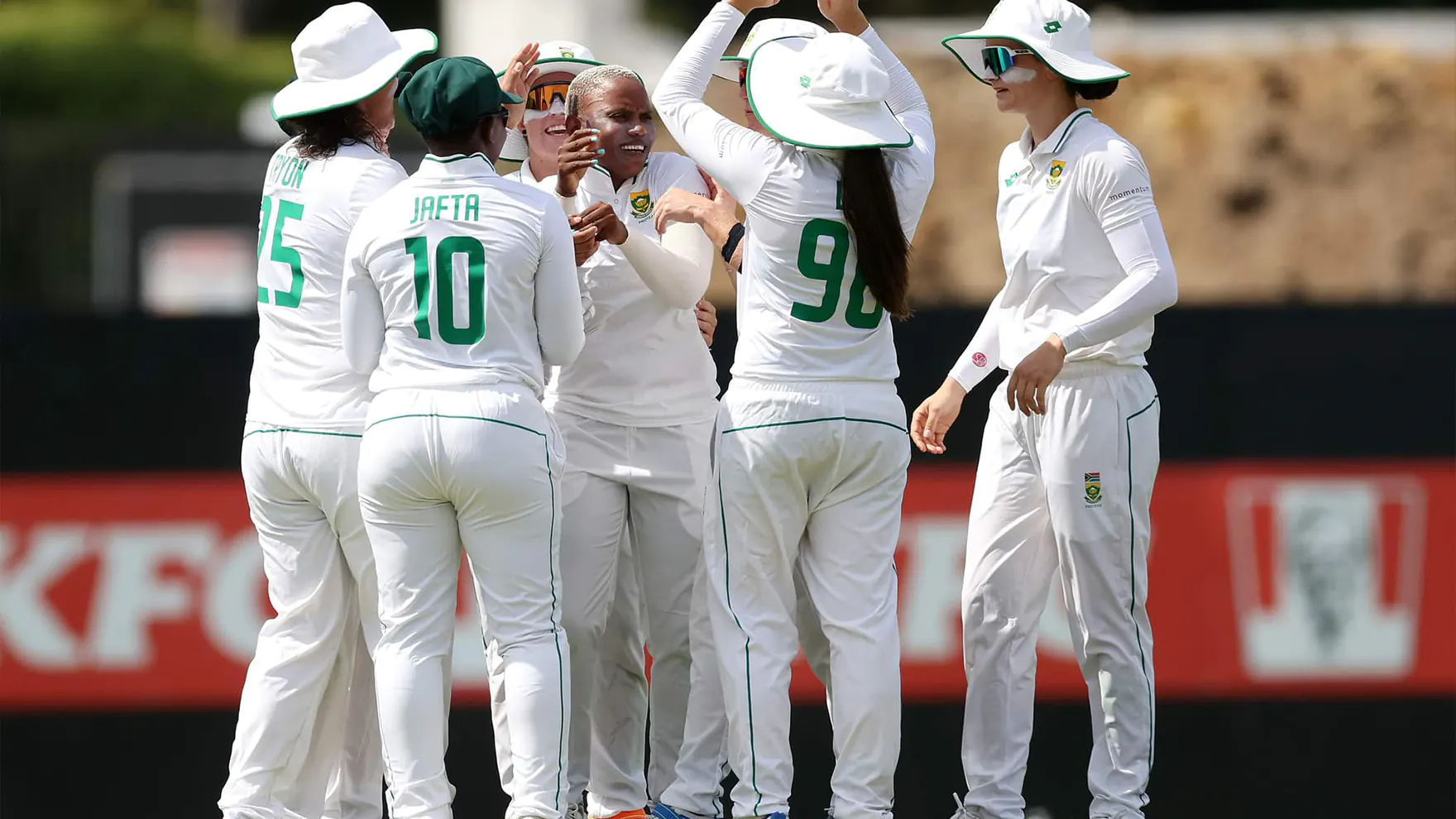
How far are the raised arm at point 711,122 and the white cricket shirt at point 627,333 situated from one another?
11.3 inches

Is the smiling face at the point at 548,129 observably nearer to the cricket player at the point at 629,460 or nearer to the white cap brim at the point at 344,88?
the cricket player at the point at 629,460

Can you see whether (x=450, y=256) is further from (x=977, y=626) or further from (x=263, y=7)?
(x=263, y=7)

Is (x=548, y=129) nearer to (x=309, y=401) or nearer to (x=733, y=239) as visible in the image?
(x=733, y=239)

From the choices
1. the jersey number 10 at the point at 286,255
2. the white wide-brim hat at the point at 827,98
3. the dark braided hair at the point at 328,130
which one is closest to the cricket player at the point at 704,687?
the white wide-brim hat at the point at 827,98

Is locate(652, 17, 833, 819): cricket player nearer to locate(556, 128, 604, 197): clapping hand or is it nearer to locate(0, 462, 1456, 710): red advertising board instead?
locate(556, 128, 604, 197): clapping hand

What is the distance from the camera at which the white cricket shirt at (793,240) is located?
15.6 feet

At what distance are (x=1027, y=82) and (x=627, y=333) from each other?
129cm

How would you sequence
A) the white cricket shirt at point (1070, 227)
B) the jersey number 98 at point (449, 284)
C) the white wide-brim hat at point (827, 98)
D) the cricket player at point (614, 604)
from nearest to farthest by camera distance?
the jersey number 98 at point (449, 284) → the white wide-brim hat at point (827, 98) → the white cricket shirt at point (1070, 227) → the cricket player at point (614, 604)

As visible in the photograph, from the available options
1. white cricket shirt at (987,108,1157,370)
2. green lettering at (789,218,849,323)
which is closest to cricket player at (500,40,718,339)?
green lettering at (789,218,849,323)

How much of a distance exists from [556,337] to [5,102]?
16026 millimetres

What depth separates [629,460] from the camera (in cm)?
526

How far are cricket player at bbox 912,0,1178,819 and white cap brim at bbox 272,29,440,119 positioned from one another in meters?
1.47

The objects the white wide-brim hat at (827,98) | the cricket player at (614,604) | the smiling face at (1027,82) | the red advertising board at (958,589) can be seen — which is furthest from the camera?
the red advertising board at (958,589)

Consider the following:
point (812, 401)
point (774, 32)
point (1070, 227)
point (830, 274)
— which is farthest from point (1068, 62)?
point (812, 401)
